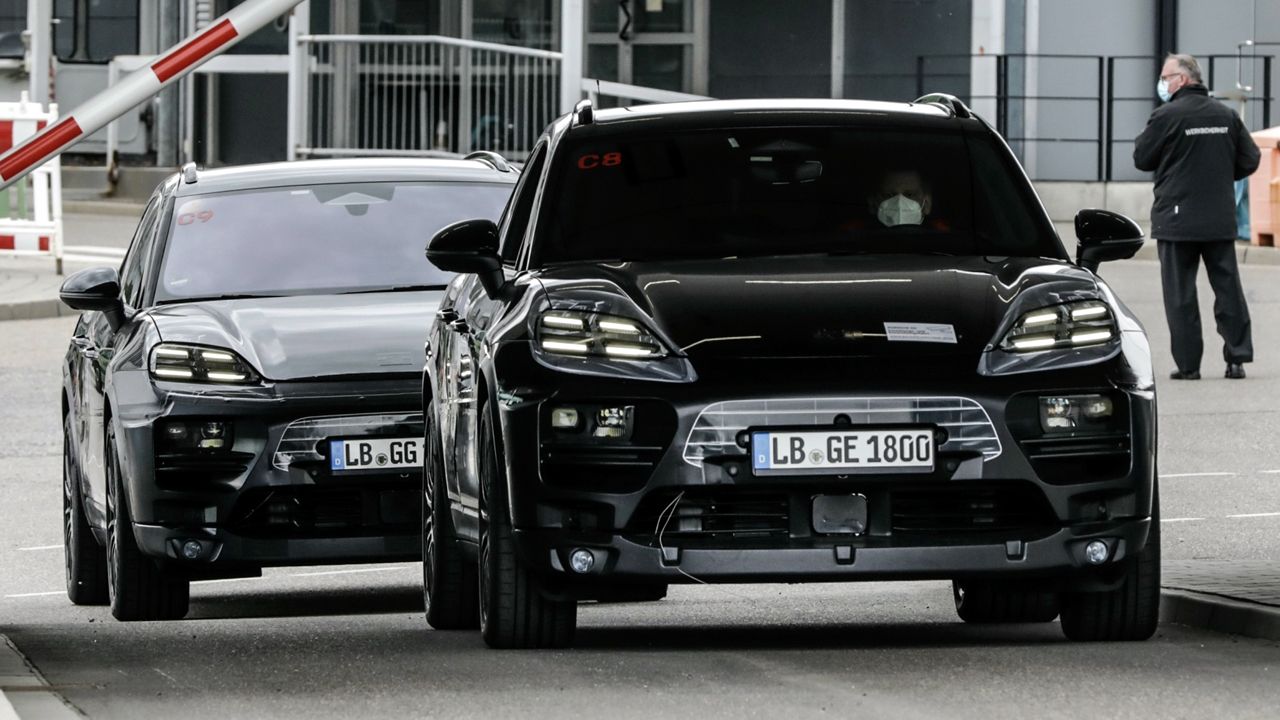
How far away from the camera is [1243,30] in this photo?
35344mm

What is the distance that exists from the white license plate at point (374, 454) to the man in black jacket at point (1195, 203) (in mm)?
10158

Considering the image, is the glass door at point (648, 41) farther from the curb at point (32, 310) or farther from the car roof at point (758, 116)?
the car roof at point (758, 116)

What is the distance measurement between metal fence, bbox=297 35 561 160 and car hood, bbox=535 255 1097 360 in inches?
927

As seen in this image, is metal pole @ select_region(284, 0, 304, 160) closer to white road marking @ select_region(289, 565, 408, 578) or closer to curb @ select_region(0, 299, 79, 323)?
A: curb @ select_region(0, 299, 79, 323)

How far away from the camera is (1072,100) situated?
34812 mm

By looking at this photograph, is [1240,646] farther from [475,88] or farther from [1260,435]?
[475,88]

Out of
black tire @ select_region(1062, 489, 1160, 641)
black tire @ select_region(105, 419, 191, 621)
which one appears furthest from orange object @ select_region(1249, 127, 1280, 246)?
black tire @ select_region(1062, 489, 1160, 641)

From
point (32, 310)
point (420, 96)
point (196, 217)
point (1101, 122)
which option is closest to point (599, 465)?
point (196, 217)

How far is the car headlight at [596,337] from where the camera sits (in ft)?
24.6

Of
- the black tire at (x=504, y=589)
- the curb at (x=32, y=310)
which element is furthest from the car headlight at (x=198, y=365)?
the curb at (x=32, y=310)

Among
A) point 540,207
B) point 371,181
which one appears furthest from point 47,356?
point 540,207

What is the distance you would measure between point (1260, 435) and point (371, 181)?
21.1 feet

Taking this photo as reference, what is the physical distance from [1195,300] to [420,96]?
48.5 ft

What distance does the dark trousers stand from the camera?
18766mm
